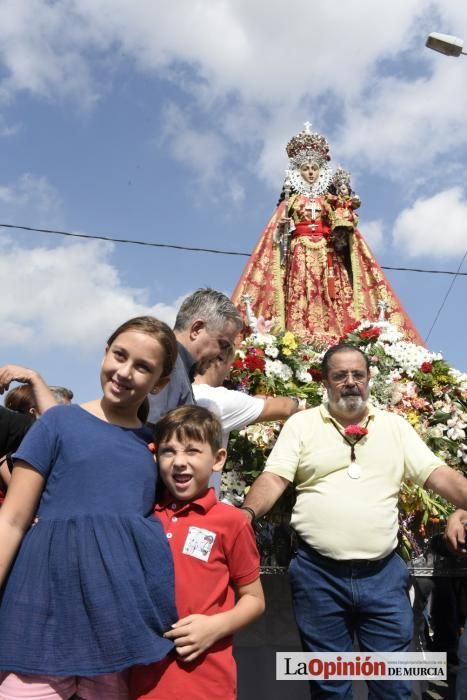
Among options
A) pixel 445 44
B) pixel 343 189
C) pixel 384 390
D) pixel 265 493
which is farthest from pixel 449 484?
pixel 343 189

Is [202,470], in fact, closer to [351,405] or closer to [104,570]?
[104,570]

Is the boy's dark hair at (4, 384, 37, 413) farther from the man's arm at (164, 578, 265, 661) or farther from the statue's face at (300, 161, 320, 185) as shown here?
the statue's face at (300, 161, 320, 185)

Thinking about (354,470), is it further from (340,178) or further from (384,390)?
(340,178)

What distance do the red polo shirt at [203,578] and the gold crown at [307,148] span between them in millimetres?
9323

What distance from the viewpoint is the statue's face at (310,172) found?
34.2ft

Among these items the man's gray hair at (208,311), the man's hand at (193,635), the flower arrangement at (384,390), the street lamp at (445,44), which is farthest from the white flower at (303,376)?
the street lamp at (445,44)

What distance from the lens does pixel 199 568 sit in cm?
190

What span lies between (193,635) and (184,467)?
0.47 metres

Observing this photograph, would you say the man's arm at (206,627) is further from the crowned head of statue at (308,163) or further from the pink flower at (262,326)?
the crowned head of statue at (308,163)

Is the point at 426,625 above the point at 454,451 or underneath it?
underneath

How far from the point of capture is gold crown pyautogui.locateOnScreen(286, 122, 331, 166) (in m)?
10.6

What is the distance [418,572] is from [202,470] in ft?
6.78

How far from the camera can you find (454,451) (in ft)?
12.6

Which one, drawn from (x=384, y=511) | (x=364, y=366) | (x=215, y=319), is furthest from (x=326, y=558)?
(x=215, y=319)
